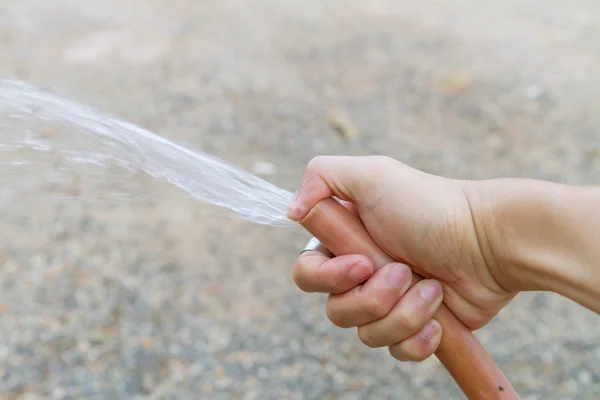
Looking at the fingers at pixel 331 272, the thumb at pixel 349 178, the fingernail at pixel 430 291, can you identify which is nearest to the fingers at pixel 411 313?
the fingernail at pixel 430 291

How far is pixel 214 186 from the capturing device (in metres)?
1.53

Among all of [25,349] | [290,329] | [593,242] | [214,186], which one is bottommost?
[25,349]

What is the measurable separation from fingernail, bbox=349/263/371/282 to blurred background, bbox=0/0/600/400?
4.20 ft

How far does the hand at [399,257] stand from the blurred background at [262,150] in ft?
3.88

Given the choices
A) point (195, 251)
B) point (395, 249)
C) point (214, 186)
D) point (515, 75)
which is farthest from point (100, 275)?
point (515, 75)

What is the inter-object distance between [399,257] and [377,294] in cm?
14

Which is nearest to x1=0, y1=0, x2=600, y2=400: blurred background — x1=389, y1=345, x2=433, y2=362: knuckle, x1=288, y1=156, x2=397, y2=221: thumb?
x1=389, y1=345, x2=433, y2=362: knuckle

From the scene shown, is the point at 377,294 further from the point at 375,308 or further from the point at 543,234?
the point at 543,234

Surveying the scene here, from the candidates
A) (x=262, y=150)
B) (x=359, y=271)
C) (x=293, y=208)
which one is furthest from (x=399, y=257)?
(x=262, y=150)

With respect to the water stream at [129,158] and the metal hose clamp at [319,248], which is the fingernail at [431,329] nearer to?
the metal hose clamp at [319,248]

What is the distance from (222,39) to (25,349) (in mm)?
2982

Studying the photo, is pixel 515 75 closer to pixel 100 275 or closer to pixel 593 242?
pixel 100 275

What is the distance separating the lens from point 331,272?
137cm

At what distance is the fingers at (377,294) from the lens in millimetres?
1377
